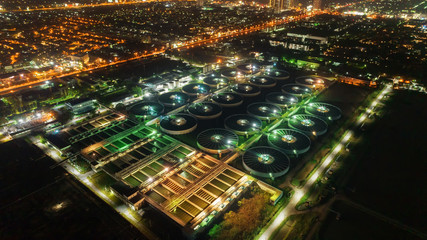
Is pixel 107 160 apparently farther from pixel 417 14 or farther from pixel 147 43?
pixel 417 14

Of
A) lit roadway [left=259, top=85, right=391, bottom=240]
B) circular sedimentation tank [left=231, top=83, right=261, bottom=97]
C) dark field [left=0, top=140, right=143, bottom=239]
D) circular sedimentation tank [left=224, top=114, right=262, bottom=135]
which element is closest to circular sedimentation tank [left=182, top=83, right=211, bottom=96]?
circular sedimentation tank [left=231, top=83, right=261, bottom=97]

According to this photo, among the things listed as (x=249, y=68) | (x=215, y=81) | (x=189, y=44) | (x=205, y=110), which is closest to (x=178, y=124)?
(x=205, y=110)

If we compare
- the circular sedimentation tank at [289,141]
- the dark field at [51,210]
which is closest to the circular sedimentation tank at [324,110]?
the circular sedimentation tank at [289,141]

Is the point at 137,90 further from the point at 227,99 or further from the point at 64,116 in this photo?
the point at 227,99

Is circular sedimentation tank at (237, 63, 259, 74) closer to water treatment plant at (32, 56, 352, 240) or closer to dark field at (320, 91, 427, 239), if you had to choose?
water treatment plant at (32, 56, 352, 240)

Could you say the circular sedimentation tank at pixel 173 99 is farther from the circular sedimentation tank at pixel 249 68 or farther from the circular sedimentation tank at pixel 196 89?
the circular sedimentation tank at pixel 249 68

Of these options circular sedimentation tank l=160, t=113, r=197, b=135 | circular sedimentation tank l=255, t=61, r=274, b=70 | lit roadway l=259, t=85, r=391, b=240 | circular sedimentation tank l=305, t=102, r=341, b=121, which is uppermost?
circular sedimentation tank l=255, t=61, r=274, b=70

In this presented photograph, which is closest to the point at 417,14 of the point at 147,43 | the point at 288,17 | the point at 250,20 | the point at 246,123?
the point at 288,17
